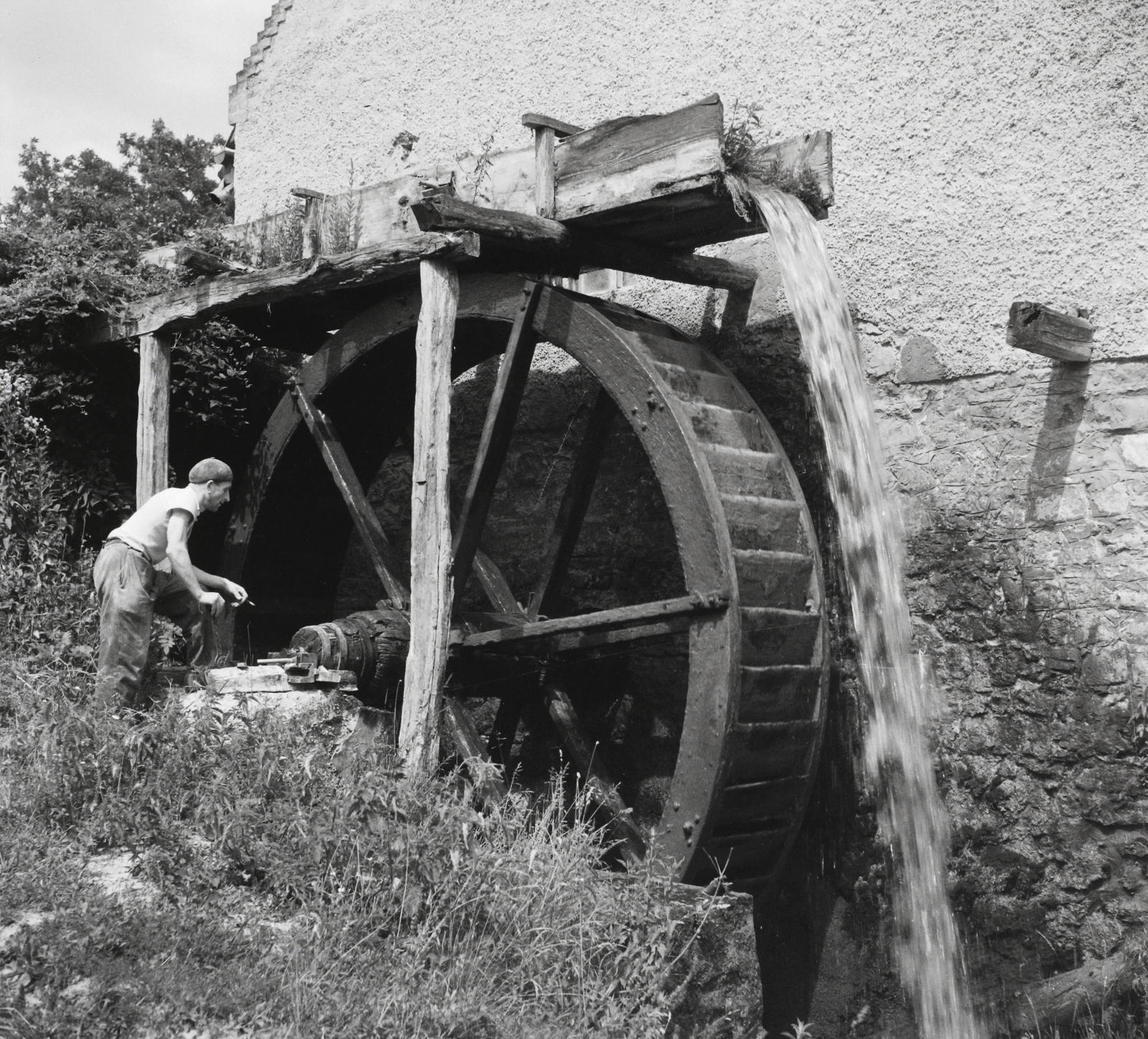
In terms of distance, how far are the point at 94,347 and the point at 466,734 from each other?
2882mm

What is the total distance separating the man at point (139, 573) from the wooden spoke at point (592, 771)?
4.79ft

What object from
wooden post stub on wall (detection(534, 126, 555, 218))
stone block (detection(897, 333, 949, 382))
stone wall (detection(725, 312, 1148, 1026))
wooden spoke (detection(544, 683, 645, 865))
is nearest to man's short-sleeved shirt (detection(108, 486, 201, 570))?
wooden spoke (detection(544, 683, 645, 865))

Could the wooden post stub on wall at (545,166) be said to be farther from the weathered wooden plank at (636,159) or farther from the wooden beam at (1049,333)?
the wooden beam at (1049,333)

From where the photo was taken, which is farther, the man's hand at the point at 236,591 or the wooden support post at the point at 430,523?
the man's hand at the point at 236,591

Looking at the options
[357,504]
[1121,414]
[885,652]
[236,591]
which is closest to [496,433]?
[357,504]

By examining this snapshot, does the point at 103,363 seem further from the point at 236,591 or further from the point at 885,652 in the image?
the point at 885,652

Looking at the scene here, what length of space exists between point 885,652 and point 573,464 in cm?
181

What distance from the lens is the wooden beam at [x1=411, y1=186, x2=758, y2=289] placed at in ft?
16.1

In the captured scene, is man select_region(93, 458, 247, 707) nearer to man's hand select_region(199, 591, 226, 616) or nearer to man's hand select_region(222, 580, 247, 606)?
man's hand select_region(199, 591, 226, 616)

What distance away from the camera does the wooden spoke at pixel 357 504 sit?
612 cm

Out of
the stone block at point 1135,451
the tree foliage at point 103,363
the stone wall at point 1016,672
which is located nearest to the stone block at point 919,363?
the stone wall at point 1016,672

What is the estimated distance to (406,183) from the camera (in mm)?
5777

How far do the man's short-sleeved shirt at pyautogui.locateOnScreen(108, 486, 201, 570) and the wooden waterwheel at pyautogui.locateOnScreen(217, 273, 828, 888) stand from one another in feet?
2.44

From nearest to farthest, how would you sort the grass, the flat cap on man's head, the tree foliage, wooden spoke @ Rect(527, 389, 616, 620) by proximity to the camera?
the grass, the flat cap on man's head, wooden spoke @ Rect(527, 389, 616, 620), the tree foliage
